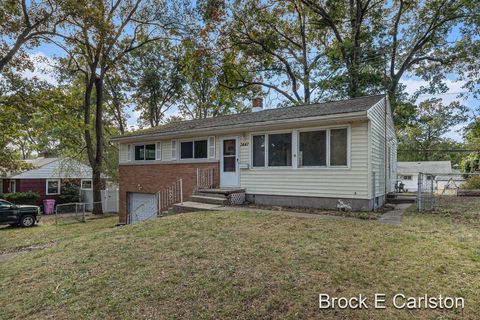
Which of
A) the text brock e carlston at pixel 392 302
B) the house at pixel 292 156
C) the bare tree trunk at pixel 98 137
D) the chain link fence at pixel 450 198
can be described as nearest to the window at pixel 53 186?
the bare tree trunk at pixel 98 137

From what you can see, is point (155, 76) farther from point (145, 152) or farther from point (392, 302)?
point (392, 302)

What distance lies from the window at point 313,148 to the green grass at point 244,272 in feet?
9.99

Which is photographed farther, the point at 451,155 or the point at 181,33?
the point at 451,155

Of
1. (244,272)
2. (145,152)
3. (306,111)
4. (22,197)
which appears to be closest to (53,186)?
(22,197)

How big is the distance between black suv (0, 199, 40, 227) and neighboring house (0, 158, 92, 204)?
7.43 metres

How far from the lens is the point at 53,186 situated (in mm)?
23281

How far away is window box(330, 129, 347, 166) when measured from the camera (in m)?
8.90

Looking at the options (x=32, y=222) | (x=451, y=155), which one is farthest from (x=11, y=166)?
(x=451, y=155)

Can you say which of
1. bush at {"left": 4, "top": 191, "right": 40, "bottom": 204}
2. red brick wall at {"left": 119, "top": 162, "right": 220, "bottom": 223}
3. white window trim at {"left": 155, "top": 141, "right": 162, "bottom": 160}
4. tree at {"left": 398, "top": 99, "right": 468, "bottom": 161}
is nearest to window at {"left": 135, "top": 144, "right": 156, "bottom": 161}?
white window trim at {"left": 155, "top": 141, "right": 162, "bottom": 160}

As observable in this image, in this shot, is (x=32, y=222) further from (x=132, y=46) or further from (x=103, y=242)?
(x=132, y=46)

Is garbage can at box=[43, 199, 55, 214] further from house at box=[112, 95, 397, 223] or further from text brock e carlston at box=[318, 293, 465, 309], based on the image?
text brock e carlston at box=[318, 293, 465, 309]

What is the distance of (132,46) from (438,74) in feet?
72.1

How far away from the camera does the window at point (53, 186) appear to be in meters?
23.0

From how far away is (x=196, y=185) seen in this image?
12.1 meters
